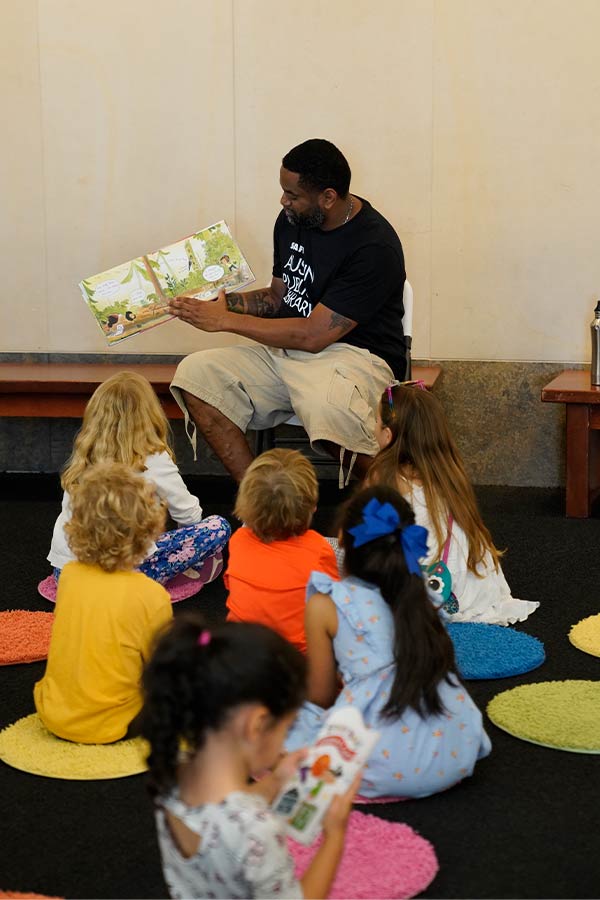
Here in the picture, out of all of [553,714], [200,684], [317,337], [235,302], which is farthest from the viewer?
[235,302]

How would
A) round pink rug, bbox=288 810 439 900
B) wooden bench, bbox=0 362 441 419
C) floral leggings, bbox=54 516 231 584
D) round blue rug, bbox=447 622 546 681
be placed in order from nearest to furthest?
round pink rug, bbox=288 810 439 900 → round blue rug, bbox=447 622 546 681 → floral leggings, bbox=54 516 231 584 → wooden bench, bbox=0 362 441 419

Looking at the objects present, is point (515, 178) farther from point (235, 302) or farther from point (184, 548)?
point (184, 548)

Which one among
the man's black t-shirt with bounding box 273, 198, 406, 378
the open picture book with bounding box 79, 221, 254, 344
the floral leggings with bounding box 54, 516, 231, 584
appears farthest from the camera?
the open picture book with bounding box 79, 221, 254, 344

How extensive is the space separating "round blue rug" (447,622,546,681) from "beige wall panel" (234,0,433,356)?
210 cm

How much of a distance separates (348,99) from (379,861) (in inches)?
142

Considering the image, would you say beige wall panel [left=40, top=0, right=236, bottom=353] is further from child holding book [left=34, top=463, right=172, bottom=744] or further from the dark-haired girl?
the dark-haired girl

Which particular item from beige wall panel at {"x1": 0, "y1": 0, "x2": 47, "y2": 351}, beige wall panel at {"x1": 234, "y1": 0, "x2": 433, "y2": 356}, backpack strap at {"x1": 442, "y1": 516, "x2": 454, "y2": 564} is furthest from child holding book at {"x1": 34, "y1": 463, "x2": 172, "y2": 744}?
beige wall panel at {"x1": 0, "y1": 0, "x2": 47, "y2": 351}

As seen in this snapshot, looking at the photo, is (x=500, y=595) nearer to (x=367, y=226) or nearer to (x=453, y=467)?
(x=453, y=467)

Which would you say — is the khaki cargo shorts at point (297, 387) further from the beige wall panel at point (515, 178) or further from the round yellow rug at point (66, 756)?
the round yellow rug at point (66, 756)

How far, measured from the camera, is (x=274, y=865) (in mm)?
1399

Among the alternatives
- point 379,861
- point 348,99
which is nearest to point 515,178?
point 348,99

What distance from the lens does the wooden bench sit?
14.8 feet

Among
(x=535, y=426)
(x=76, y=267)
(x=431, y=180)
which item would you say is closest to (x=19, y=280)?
(x=76, y=267)

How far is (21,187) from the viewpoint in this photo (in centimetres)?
514
